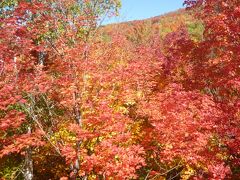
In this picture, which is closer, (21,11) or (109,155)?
(109,155)

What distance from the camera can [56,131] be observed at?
16.2 m

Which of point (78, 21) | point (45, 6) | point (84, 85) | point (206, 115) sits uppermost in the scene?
point (45, 6)

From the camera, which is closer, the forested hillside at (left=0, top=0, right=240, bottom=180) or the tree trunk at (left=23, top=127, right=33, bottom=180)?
the forested hillside at (left=0, top=0, right=240, bottom=180)

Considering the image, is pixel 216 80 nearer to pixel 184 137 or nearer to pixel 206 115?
pixel 206 115

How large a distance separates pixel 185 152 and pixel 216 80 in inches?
188

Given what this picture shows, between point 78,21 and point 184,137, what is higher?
point 78,21

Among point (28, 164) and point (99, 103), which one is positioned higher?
point (99, 103)

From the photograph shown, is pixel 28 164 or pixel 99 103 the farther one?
Result: pixel 28 164

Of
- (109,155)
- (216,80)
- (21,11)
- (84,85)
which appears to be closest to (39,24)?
(21,11)

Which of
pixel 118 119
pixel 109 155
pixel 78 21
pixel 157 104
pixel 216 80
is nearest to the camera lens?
pixel 109 155

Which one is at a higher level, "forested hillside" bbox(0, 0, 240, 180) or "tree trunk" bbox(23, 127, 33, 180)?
"forested hillside" bbox(0, 0, 240, 180)

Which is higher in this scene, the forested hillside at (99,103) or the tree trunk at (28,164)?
the forested hillside at (99,103)

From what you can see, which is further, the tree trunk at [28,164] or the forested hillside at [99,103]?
the tree trunk at [28,164]

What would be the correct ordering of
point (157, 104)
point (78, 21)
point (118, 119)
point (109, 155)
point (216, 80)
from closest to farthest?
point (109, 155)
point (118, 119)
point (78, 21)
point (216, 80)
point (157, 104)
